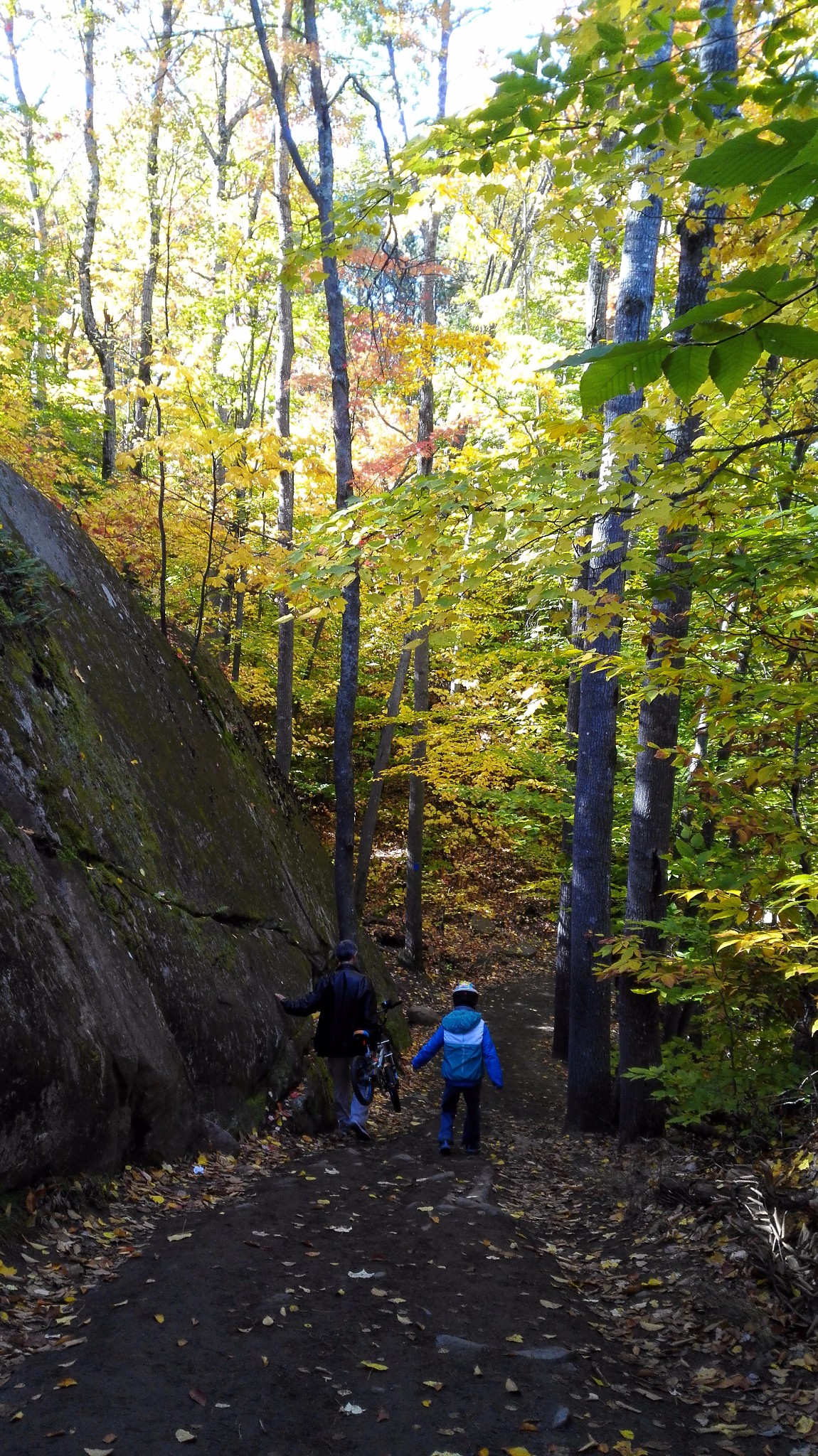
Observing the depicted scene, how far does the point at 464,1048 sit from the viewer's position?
7.95m

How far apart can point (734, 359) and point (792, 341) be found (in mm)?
127

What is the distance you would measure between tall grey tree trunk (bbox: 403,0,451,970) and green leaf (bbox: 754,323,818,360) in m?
12.2

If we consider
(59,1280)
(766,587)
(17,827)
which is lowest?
(59,1280)

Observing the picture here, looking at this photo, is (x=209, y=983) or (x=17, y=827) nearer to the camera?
(x=17, y=827)

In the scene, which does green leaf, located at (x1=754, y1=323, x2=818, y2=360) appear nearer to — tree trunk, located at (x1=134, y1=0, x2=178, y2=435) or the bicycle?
the bicycle

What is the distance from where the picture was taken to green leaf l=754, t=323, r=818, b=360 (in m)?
1.73

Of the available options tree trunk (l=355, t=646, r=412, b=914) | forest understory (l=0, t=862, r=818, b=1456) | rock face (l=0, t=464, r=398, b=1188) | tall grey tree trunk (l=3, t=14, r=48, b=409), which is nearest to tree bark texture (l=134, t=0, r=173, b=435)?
tall grey tree trunk (l=3, t=14, r=48, b=409)

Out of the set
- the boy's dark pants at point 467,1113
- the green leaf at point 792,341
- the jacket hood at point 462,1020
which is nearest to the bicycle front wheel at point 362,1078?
the boy's dark pants at point 467,1113

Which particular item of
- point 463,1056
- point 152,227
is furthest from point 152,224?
point 463,1056

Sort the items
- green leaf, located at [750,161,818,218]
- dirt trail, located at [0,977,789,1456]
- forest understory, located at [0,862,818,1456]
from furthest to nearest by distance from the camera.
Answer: forest understory, located at [0,862,818,1456] → dirt trail, located at [0,977,789,1456] → green leaf, located at [750,161,818,218]

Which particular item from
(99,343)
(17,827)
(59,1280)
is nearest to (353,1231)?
(59,1280)

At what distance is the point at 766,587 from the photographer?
Answer: 4.75 meters

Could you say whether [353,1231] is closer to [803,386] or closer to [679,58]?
[679,58]

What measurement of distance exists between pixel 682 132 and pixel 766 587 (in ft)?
8.00
